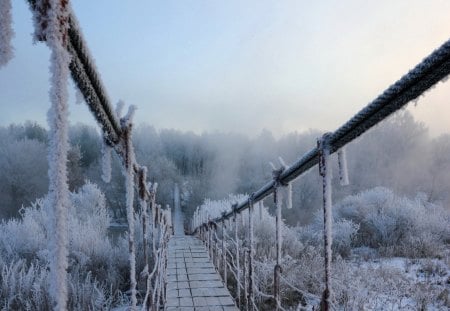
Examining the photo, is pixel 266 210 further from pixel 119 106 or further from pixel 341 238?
pixel 119 106

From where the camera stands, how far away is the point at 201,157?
50.9 m

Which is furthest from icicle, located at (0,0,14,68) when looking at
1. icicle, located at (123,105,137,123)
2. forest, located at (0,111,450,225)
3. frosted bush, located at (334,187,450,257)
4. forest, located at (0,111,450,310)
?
forest, located at (0,111,450,225)

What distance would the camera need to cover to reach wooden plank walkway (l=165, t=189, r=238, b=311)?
5106mm

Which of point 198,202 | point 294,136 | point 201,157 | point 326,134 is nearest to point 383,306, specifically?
point 326,134

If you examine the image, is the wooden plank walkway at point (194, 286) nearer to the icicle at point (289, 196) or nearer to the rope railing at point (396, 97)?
the icicle at point (289, 196)

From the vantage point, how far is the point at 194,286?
6.08 m

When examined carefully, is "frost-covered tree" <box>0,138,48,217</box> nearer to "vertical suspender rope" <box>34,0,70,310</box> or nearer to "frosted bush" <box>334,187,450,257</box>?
"frosted bush" <box>334,187,450,257</box>

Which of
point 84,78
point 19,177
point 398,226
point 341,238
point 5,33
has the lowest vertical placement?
point 341,238

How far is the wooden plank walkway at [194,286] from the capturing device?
5.11m

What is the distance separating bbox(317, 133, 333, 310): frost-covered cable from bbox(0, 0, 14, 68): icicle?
1.71m

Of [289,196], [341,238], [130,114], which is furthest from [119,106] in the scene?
[341,238]

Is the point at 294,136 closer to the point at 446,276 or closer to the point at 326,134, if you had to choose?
A: the point at 446,276

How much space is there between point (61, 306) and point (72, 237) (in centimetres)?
810

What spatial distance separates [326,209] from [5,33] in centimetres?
173
